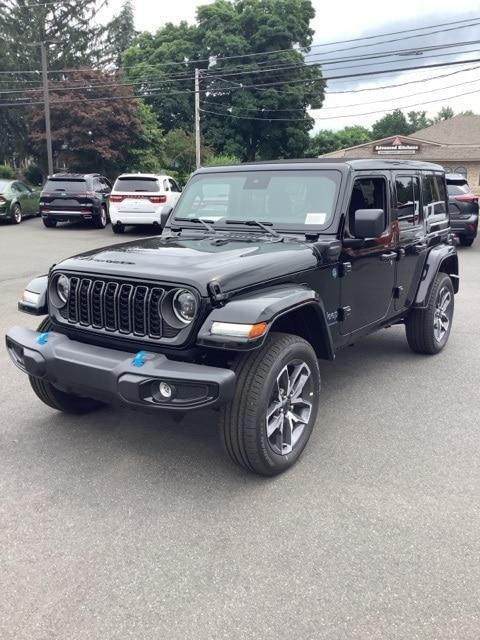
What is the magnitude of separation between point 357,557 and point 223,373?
109 centimetres

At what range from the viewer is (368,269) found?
4.60 metres

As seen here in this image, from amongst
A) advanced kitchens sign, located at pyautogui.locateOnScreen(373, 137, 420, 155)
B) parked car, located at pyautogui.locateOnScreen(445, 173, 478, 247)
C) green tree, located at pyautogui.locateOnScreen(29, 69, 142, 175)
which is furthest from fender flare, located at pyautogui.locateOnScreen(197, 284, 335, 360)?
advanced kitchens sign, located at pyautogui.locateOnScreen(373, 137, 420, 155)

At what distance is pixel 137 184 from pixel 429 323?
12.3 m

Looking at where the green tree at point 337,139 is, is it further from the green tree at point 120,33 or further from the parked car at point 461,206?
the parked car at point 461,206

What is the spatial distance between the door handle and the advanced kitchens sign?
43427mm

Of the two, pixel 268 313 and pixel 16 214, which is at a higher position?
pixel 16 214

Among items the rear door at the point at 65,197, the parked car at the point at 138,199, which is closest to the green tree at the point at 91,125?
the rear door at the point at 65,197

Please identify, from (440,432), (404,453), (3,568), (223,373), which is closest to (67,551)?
(3,568)

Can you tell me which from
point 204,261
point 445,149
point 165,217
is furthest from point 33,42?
point 204,261

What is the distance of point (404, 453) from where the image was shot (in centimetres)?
388

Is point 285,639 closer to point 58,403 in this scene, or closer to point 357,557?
point 357,557

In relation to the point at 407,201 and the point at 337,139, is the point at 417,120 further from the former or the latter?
the point at 407,201

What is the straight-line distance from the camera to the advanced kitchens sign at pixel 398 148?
45.7m

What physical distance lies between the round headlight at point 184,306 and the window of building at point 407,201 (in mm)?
2529
